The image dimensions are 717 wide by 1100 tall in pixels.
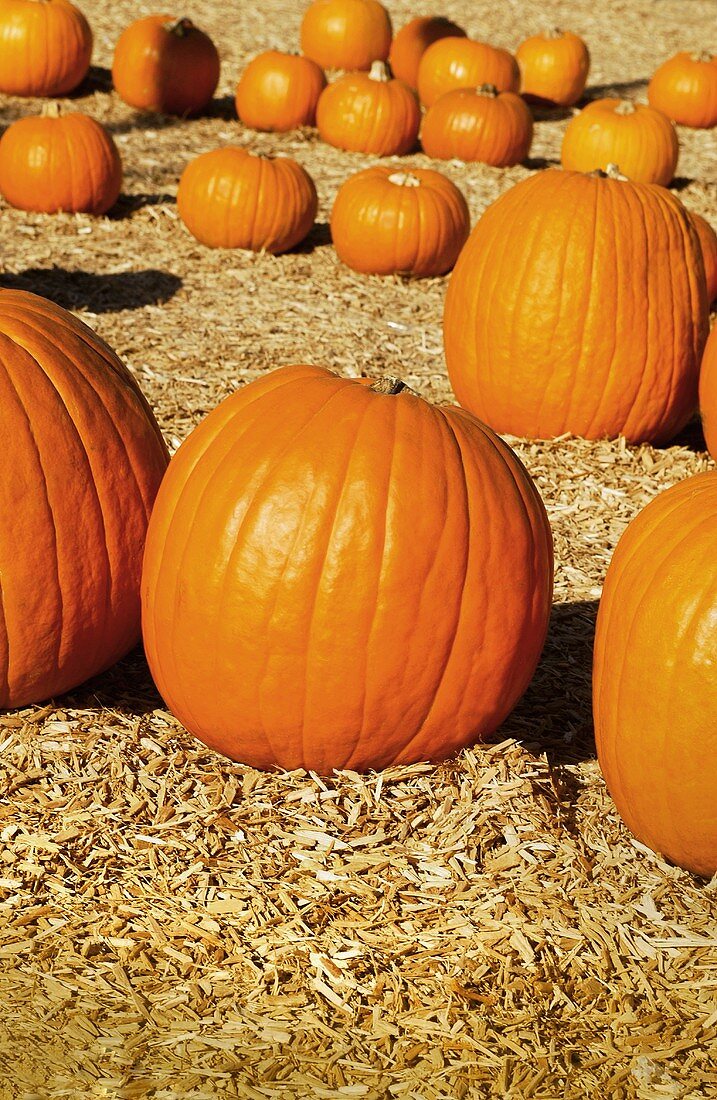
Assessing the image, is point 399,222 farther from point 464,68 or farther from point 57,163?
point 464,68

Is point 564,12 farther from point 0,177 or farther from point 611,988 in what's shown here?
point 611,988

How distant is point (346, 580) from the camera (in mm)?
A: 2688

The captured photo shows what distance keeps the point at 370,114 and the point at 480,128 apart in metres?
0.97

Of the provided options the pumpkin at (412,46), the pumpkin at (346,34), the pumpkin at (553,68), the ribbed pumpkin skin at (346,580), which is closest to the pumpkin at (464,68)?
the pumpkin at (412,46)

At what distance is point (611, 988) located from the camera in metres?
2.38

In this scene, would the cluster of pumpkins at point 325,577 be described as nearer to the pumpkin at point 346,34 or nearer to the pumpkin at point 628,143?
the pumpkin at point 628,143

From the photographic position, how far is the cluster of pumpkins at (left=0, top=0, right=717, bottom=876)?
2.69 m

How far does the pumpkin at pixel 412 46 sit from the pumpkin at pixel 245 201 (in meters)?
5.64

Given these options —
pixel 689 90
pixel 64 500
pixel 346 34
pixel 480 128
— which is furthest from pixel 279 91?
pixel 64 500

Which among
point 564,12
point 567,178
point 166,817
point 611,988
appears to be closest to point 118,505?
point 166,817

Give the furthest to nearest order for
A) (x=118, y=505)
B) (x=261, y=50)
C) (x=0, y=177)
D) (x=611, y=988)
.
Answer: (x=261, y=50) → (x=0, y=177) → (x=118, y=505) → (x=611, y=988)

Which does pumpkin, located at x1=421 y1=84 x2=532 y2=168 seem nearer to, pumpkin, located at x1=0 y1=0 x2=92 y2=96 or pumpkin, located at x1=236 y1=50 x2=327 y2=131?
pumpkin, located at x1=236 y1=50 x2=327 y2=131

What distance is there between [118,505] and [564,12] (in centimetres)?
1773

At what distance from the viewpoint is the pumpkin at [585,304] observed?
5.02m
